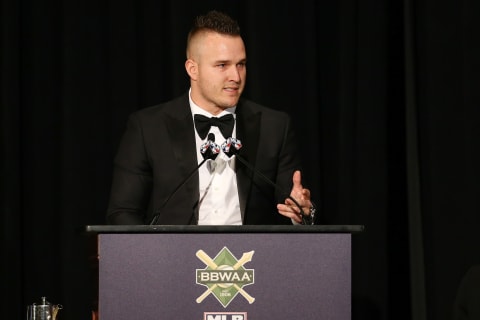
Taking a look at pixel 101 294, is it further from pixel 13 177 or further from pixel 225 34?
pixel 13 177

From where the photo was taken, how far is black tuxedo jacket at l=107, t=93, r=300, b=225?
322 centimetres

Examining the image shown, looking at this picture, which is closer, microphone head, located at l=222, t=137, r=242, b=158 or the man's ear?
microphone head, located at l=222, t=137, r=242, b=158

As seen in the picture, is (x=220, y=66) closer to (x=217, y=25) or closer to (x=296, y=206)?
(x=217, y=25)

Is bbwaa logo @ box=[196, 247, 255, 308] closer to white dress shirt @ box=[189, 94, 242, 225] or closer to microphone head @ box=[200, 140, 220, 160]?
microphone head @ box=[200, 140, 220, 160]

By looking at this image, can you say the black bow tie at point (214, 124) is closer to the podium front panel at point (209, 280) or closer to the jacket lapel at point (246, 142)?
the jacket lapel at point (246, 142)

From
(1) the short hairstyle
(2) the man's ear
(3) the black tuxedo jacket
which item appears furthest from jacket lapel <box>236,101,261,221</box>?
(1) the short hairstyle

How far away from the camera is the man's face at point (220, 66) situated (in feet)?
10.7

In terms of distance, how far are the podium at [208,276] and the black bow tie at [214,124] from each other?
35.9 inches

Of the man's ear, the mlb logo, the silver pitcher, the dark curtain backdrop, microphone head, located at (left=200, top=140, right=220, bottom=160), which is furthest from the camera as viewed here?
the dark curtain backdrop

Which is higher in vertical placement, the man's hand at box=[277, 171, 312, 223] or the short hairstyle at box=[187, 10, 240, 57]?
the short hairstyle at box=[187, 10, 240, 57]

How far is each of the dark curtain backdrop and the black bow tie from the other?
3.04 ft

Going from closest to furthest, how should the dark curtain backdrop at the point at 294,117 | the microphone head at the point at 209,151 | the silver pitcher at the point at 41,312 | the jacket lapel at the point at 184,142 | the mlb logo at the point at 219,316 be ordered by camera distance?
the mlb logo at the point at 219,316
the microphone head at the point at 209,151
the silver pitcher at the point at 41,312
the jacket lapel at the point at 184,142
the dark curtain backdrop at the point at 294,117

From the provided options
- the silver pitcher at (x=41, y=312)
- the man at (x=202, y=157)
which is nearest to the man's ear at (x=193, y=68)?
the man at (x=202, y=157)

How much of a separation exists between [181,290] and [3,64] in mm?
2167
